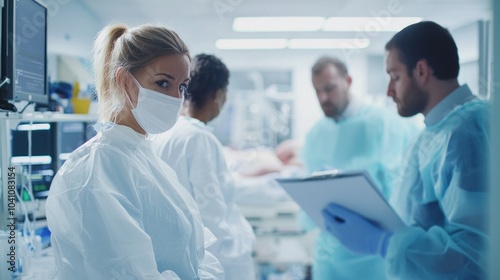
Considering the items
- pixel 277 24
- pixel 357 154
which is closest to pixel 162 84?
pixel 357 154

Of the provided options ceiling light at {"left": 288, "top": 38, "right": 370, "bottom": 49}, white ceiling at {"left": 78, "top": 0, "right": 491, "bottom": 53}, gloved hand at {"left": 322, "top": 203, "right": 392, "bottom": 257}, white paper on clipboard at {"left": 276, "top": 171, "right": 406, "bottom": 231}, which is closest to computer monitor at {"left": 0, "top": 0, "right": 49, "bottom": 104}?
white ceiling at {"left": 78, "top": 0, "right": 491, "bottom": 53}

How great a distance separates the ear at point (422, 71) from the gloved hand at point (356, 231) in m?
0.51

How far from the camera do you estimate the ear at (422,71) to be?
1265 mm

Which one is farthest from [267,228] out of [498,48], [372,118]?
[498,48]

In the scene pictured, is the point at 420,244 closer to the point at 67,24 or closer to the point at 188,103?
the point at 188,103

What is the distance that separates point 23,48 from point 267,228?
2.15 m

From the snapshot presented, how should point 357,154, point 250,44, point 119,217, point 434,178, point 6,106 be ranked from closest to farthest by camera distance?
point 119,217, point 6,106, point 434,178, point 357,154, point 250,44

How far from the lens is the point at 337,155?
2184 mm

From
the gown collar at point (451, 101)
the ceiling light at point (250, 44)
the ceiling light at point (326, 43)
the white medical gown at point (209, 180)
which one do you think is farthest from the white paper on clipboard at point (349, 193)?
the ceiling light at point (326, 43)

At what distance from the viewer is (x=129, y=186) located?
0.84m

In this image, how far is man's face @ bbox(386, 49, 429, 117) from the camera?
4.31 ft

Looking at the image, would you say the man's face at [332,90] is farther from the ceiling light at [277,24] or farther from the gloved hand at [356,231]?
the gloved hand at [356,231]

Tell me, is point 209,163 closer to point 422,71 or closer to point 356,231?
point 356,231

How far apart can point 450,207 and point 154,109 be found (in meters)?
0.85
